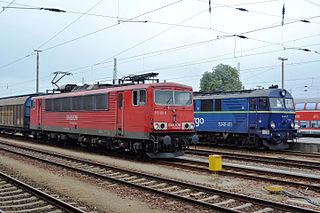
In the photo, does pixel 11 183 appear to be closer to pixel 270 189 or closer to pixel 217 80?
pixel 270 189

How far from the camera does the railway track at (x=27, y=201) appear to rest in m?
7.54

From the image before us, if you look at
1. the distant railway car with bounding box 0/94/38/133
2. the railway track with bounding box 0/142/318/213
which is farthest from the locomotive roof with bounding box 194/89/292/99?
the distant railway car with bounding box 0/94/38/133

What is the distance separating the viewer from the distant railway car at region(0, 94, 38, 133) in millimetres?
27906

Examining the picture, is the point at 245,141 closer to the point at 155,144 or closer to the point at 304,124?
the point at 155,144

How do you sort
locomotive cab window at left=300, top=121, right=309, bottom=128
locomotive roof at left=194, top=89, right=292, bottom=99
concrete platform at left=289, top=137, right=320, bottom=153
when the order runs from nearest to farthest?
locomotive roof at left=194, top=89, right=292, bottom=99 → concrete platform at left=289, top=137, right=320, bottom=153 → locomotive cab window at left=300, top=121, right=309, bottom=128

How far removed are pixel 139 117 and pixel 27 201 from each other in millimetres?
7178

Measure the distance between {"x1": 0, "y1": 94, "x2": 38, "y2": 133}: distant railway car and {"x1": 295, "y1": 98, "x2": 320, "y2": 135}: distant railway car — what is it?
78.9 ft

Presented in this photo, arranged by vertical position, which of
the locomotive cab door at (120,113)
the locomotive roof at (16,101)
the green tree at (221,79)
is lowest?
the locomotive cab door at (120,113)

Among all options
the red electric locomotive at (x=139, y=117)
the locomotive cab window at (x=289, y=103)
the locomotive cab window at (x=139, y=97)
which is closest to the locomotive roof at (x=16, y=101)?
the red electric locomotive at (x=139, y=117)

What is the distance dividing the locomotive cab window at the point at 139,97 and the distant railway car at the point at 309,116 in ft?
66.4

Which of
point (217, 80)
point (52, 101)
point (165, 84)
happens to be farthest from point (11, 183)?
point (217, 80)

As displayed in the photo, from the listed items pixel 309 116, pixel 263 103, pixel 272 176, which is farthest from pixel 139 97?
pixel 309 116

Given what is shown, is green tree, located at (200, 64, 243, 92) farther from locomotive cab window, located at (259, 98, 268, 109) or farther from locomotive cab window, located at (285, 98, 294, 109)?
locomotive cab window, located at (259, 98, 268, 109)

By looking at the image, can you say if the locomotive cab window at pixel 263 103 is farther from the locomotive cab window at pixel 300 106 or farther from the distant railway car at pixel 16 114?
the distant railway car at pixel 16 114
